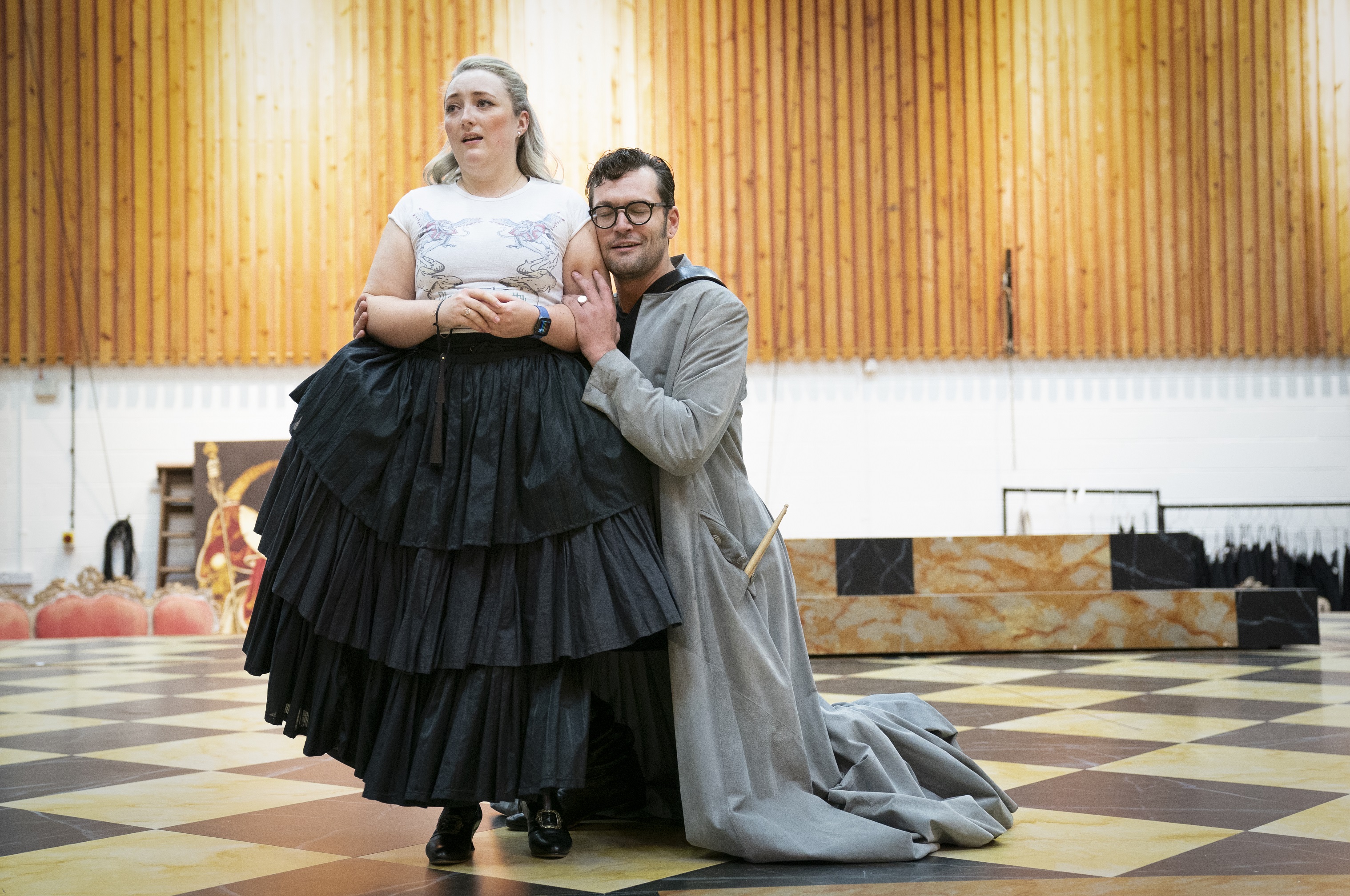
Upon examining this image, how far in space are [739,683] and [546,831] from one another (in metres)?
0.41

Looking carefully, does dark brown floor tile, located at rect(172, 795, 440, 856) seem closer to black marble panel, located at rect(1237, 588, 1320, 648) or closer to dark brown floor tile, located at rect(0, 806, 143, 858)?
dark brown floor tile, located at rect(0, 806, 143, 858)

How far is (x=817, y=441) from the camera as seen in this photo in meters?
8.97

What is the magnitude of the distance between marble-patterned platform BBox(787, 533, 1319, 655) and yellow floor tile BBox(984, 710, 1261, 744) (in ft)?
6.37

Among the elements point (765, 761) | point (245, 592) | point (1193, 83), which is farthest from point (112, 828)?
point (1193, 83)

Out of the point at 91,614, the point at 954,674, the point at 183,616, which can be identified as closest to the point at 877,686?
the point at 954,674

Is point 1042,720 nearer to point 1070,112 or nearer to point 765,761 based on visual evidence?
point 765,761

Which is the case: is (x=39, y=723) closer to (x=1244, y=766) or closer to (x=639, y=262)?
(x=639, y=262)

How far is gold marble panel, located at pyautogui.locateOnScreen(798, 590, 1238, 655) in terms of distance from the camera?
223 inches

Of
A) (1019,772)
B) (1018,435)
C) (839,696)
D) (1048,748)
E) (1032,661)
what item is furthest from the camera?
(1018,435)

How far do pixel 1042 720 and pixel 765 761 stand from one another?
1796mm

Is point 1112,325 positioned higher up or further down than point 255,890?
higher up

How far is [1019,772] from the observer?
9.08ft

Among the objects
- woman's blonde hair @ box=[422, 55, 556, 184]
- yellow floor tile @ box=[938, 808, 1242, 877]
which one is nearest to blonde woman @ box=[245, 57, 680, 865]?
woman's blonde hair @ box=[422, 55, 556, 184]

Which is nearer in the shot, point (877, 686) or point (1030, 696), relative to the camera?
point (1030, 696)
